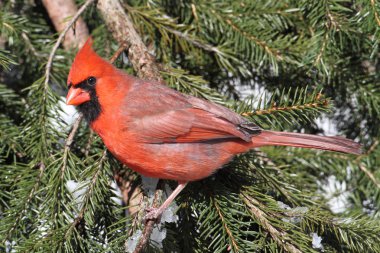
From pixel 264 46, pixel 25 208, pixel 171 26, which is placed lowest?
pixel 25 208

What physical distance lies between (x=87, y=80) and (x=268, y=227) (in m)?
0.94

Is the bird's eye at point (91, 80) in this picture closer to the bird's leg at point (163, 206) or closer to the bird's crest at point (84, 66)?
the bird's crest at point (84, 66)

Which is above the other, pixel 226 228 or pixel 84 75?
pixel 84 75

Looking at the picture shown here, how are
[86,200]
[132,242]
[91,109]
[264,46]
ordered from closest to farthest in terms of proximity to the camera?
[132,242], [86,200], [91,109], [264,46]

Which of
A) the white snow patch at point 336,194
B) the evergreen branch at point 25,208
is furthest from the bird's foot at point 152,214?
the white snow patch at point 336,194

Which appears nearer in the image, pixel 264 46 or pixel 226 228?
pixel 226 228

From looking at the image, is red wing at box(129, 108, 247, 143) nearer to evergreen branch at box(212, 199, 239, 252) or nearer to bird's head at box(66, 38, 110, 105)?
bird's head at box(66, 38, 110, 105)

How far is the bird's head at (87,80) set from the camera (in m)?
2.39

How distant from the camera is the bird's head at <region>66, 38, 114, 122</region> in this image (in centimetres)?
239

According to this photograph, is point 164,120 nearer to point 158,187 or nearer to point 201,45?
point 158,187

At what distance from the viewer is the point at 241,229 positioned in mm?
2250

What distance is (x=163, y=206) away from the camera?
2248 millimetres

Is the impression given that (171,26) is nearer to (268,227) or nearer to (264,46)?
(264,46)

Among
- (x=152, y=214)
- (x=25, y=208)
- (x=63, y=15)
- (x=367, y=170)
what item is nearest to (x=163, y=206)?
(x=152, y=214)
